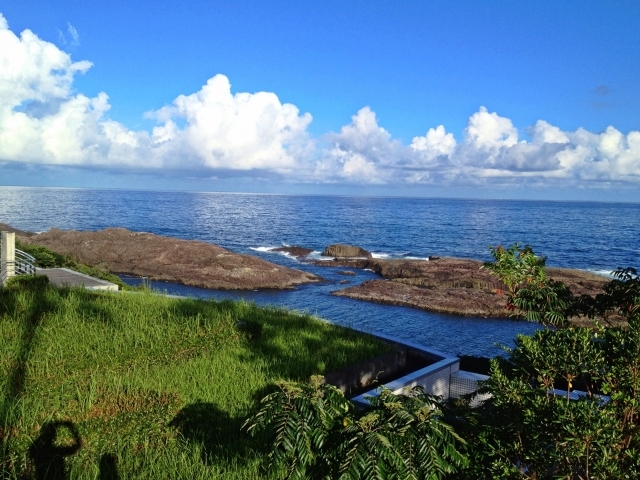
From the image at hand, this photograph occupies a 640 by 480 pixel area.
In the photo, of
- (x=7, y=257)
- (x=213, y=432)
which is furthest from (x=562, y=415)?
(x=7, y=257)

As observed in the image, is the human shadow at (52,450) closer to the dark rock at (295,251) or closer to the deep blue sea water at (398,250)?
the deep blue sea water at (398,250)

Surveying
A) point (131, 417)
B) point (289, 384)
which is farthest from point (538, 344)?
point (131, 417)

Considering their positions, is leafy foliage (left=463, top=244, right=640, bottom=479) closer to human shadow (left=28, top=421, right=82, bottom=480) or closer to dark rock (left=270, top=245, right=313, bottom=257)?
human shadow (left=28, top=421, right=82, bottom=480)

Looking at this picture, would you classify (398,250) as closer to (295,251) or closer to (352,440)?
(295,251)

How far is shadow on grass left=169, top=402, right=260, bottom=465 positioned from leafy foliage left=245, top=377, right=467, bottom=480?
302 cm

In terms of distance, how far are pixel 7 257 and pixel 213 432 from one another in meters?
12.1

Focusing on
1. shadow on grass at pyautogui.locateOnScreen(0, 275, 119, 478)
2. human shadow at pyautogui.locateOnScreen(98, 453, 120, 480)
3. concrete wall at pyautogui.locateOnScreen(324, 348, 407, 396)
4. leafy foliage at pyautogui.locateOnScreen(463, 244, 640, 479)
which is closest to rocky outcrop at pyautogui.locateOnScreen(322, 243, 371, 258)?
shadow on grass at pyautogui.locateOnScreen(0, 275, 119, 478)

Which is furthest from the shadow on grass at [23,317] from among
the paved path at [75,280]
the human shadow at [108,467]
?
the paved path at [75,280]

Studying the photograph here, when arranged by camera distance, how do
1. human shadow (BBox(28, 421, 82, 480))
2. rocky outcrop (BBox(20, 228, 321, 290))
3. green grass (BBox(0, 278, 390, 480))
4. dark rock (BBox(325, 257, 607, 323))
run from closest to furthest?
human shadow (BBox(28, 421, 82, 480))
green grass (BBox(0, 278, 390, 480))
dark rock (BBox(325, 257, 607, 323))
rocky outcrop (BBox(20, 228, 321, 290))

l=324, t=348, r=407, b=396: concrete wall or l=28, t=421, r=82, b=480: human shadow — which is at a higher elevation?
l=28, t=421, r=82, b=480: human shadow

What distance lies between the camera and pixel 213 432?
687cm

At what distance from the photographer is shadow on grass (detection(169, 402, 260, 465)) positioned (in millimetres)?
6281

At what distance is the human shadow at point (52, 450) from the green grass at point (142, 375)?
0.02 meters

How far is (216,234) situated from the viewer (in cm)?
7525
